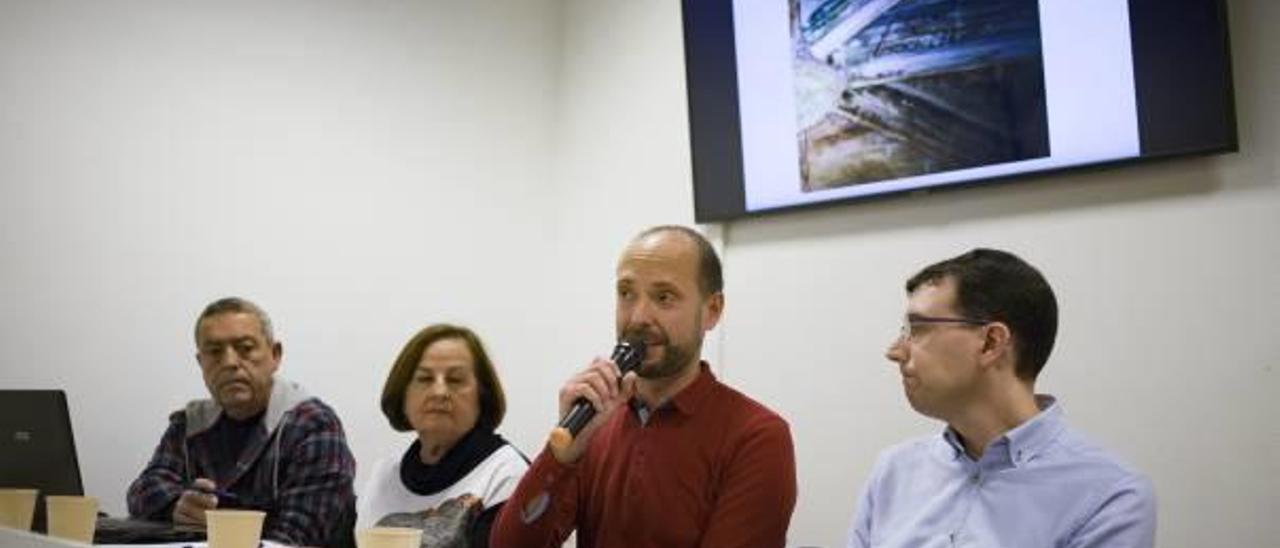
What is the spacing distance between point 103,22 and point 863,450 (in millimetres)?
2417

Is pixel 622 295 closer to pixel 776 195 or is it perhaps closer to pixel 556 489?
pixel 556 489

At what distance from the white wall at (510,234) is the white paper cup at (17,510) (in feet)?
3.80

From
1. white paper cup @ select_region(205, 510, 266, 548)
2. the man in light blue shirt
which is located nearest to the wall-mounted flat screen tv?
the man in light blue shirt

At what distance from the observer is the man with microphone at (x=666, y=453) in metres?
Answer: 2.12

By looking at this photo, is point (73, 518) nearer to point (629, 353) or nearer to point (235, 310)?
point (629, 353)

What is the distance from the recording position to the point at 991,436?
1.89 m

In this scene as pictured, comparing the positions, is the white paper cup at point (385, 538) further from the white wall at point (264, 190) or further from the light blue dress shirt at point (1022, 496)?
the white wall at point (264, 190)

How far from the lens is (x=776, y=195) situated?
339 centimetres

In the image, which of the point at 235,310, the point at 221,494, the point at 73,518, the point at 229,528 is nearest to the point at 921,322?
the point at 229,528

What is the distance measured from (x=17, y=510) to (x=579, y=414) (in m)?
1.19

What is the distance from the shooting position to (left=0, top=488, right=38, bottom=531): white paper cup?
8.01 feet

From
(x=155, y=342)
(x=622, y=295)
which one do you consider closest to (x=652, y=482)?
(x=622, y=295)

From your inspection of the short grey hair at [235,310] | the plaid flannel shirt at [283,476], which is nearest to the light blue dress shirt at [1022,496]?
the plaid flannel shirt at [283,476]

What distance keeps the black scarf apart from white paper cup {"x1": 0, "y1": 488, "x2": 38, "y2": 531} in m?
0.75
